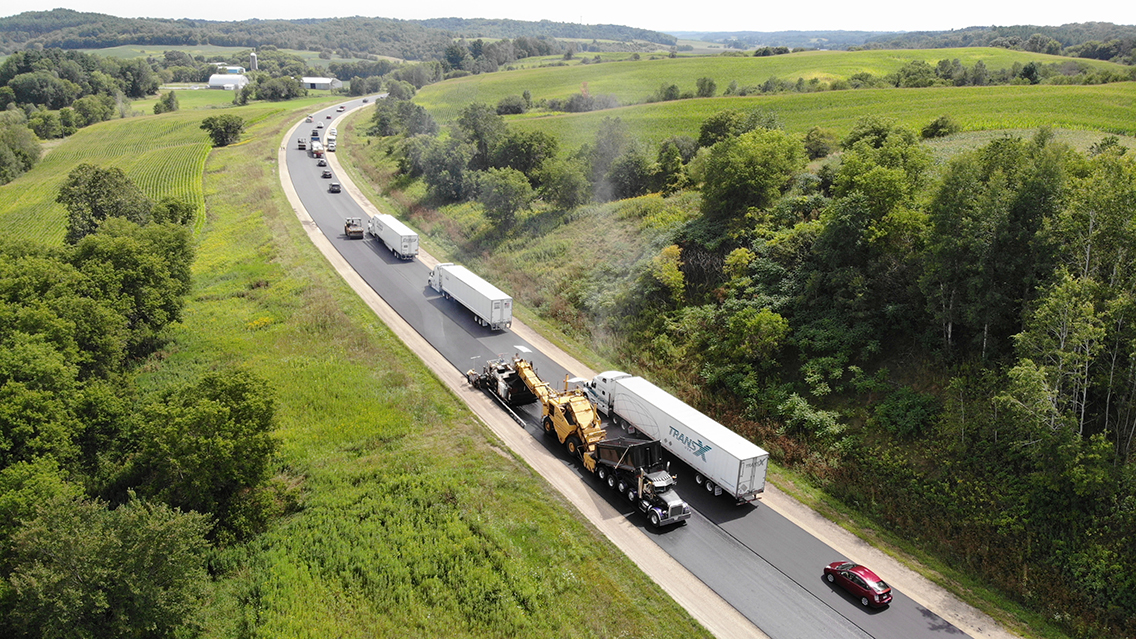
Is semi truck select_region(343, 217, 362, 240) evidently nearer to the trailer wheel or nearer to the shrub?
the trailer wheel

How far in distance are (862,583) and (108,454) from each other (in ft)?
113

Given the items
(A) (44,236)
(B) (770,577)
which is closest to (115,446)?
(B) (770,577)

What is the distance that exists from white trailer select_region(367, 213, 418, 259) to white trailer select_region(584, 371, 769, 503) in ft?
104

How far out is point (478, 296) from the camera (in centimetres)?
4647

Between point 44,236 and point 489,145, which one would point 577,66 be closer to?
point 489,145

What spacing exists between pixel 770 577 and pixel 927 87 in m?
77.6

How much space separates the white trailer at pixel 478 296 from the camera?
150 ft

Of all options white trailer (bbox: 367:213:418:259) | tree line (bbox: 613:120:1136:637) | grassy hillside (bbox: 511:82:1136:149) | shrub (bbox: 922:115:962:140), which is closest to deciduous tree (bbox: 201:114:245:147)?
grassy hillside (bbox: 511:82:1136:149)

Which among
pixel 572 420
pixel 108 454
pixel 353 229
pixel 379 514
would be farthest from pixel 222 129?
pixel 572 420

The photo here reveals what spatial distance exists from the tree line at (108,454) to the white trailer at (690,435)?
1675 cm

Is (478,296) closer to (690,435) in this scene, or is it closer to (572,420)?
(572,420)

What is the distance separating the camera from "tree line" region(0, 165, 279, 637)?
2156 centimetres

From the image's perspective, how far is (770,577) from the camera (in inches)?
971

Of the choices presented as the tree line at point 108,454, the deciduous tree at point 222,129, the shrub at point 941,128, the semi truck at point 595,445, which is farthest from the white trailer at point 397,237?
the deciduous tree at point 222,129
